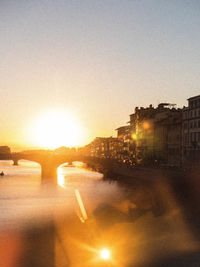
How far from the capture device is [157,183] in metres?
69.3

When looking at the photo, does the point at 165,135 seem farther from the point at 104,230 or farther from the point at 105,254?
the point at 105,254

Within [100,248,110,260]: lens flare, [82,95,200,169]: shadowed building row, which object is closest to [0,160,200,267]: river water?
[100,248,110,260]: lens flare

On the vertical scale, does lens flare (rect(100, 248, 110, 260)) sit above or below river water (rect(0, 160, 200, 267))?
below

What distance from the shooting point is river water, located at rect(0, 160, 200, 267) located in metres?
31.0

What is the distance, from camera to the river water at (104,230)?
3095 centimetres

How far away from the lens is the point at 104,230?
1588 inches

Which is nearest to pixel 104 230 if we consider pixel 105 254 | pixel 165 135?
pixel 105 254

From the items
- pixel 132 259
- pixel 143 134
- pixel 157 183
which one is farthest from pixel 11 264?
pixel 143 134

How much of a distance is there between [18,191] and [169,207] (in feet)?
124

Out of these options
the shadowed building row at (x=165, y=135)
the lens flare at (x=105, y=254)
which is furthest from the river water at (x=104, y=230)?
the shadowed building row at (x=165, y=135)

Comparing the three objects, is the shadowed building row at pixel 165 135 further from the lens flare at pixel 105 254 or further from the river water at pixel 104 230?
the lens flare at pixel 105 254

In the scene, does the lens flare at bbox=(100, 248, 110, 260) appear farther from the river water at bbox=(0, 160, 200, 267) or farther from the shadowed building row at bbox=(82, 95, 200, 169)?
the shadowed building row at bbox=(82, 95, 200, 169)

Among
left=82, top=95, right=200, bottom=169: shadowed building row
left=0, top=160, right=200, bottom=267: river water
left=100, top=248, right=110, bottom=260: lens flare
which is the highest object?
left=82, top=95, right=200, bottom=169: shadowed building row

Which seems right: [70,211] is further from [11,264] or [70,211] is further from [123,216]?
[11,264]
